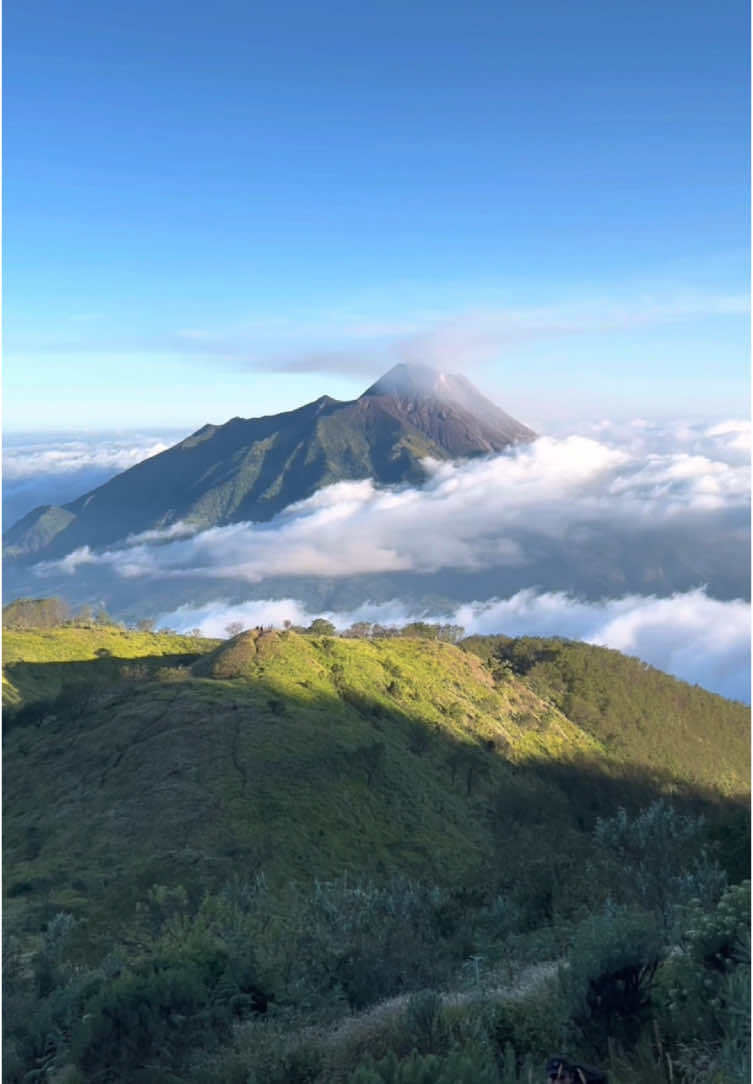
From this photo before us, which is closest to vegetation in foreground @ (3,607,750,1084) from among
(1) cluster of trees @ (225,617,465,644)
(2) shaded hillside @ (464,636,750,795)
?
(2) shaded hillside @ (464,636,750,795)

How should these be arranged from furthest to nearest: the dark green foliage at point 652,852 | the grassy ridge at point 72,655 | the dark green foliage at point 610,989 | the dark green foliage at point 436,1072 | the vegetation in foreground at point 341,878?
the grassy ridge at point 72,655, the dark green foliage at point 652,852, the vegetation in foreground at point 341,878, the dark green foliage at point 610,989, the dark green foliage at point 436,1072

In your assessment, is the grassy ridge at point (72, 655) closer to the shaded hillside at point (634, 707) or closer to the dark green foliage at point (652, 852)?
the shaded hillside at point (634, 707)

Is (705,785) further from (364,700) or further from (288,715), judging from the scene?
(288,715)

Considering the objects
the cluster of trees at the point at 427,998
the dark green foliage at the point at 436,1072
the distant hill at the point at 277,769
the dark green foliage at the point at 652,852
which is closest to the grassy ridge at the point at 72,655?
the distant hill at the point at 277,769

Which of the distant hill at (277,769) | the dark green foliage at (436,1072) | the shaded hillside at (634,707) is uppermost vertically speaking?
the dark green foliage at (436,1072)

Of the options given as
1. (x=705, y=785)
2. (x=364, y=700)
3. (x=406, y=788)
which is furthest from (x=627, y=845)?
(x=705, y=785)

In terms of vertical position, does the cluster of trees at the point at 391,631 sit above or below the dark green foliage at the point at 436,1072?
below
